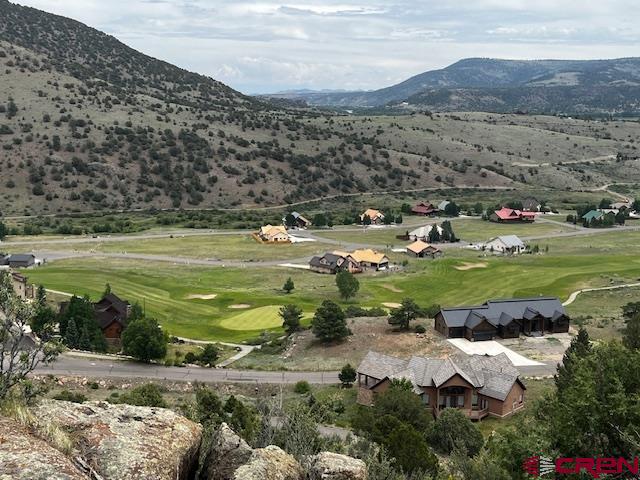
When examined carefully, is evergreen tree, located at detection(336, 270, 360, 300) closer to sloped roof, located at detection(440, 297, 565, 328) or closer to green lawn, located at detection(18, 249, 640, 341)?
green lawn, located at detection(18, 249, 640, 341)

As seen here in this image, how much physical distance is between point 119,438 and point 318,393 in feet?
120

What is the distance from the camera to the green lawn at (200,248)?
4333 inches

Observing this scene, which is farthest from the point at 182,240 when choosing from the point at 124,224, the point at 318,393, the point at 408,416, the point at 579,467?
the point at 579,467

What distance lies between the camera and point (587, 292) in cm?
8475

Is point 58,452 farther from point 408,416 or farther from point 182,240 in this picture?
point 182,240

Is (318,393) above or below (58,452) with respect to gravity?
below

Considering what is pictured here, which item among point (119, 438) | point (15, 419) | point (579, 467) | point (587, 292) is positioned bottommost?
point (587, 292)

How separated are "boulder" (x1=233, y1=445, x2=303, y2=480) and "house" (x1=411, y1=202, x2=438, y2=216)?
482 feet

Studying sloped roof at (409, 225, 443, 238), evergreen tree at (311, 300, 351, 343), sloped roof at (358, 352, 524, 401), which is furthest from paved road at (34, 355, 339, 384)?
sloped roof at (409, 225, 443, 238)

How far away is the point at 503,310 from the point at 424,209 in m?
96.6

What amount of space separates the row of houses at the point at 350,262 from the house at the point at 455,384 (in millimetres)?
51785

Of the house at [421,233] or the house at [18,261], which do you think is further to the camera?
the house at [421,233]

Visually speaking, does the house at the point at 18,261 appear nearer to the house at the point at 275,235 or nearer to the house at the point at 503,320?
the house at the point at 275,235

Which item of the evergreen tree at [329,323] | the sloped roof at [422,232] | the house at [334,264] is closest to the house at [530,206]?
the sloped roof at [422,232]
